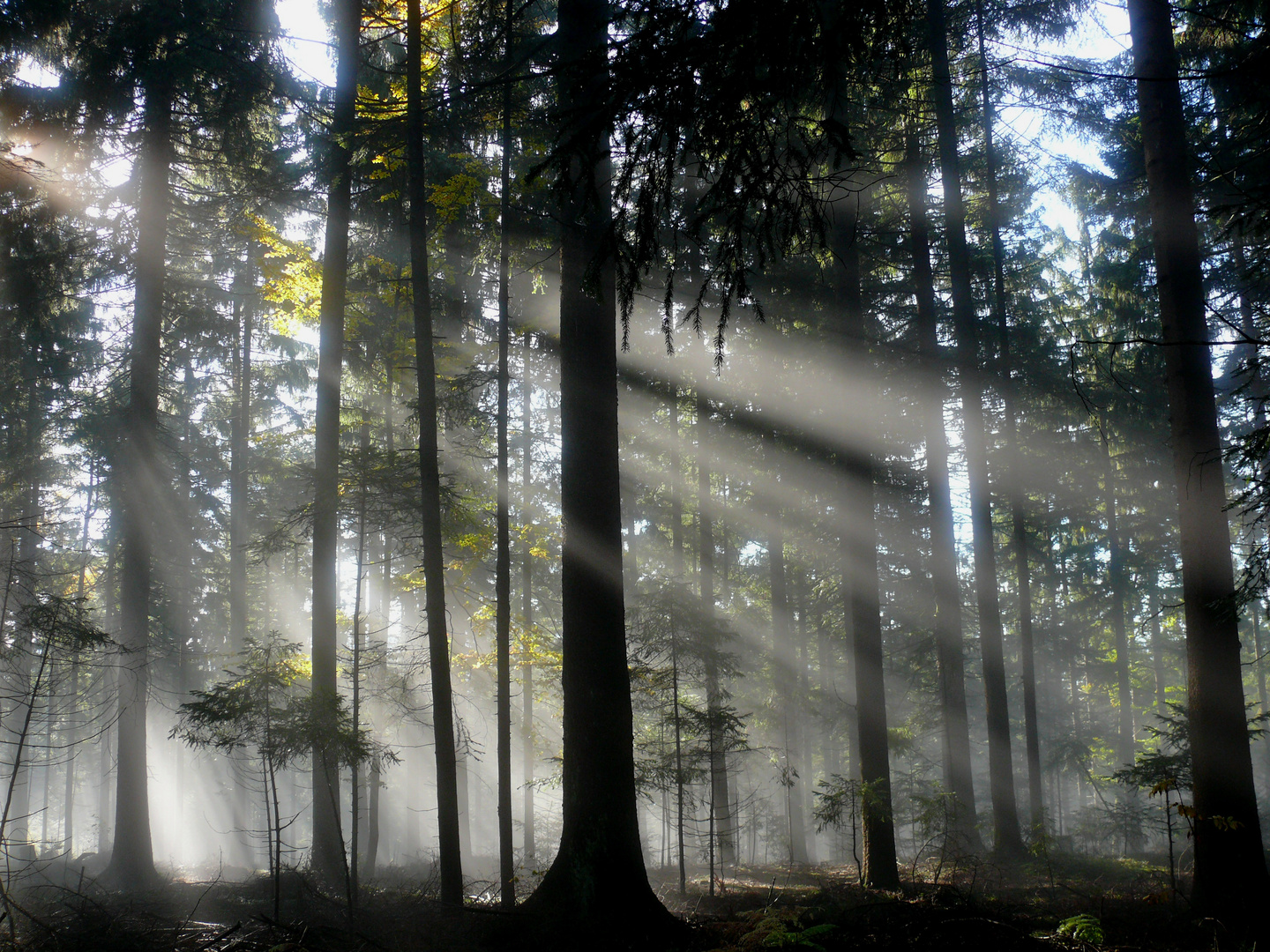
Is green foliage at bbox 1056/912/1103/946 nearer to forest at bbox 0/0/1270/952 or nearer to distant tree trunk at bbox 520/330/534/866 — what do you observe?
forest at bbox 0/0/1270/952

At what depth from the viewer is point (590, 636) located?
22.5 ft

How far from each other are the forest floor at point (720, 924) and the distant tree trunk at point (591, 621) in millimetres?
387

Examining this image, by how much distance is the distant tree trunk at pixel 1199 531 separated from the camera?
657cm

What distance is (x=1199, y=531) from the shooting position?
712cm

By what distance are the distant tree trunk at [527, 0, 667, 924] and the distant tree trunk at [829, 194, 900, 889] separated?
180 inches

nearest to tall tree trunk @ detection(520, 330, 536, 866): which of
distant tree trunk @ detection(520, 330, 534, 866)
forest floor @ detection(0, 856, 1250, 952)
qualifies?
distant tree trunk @ detection(520, 330, 534, 866)

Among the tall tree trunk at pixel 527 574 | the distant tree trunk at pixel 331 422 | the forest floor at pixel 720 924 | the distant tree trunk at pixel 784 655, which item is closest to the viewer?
the forest floor at pixel 720 924

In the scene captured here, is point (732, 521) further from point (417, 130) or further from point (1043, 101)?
point (417, 130)

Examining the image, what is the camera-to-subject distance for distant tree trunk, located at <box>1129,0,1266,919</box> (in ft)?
21.6

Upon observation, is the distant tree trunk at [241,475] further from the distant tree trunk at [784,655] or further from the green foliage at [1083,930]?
the green foliage at [1083,930]

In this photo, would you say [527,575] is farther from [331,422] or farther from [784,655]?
[784,655]

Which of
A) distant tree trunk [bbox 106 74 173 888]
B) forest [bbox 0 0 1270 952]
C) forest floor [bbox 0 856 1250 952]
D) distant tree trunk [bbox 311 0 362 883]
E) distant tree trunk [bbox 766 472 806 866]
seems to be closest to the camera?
forest floor [bbox 0 856 1250 952]

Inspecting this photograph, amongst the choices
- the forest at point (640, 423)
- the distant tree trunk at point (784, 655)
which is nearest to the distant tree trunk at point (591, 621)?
the forest at point (640, 423)

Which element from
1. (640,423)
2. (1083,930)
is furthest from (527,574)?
(1083,930)
